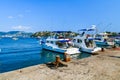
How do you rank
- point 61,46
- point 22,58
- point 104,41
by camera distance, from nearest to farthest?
point 22,58
point 61,46
point 104,41

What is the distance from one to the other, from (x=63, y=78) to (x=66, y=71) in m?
2.35

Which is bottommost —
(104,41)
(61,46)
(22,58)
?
(22,58)

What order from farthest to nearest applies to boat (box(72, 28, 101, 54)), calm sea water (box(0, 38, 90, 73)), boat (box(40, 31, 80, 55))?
boat (box(72, 28, 101, 54)), boat (box(40, 31, 80, 55)), calm sea water (box(0, 38, 90, 73))

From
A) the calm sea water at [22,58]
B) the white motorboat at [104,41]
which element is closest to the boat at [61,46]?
the calm sea water at [22,58]

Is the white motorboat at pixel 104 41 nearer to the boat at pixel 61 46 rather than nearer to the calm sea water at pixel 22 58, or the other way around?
the boat at pixel 61 46

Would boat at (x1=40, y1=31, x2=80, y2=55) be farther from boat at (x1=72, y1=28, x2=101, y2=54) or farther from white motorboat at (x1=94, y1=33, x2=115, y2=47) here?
white motorboat at (x1=94, y1=33, x2=115, y2=47)

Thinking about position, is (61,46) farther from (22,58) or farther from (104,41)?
(104,41)

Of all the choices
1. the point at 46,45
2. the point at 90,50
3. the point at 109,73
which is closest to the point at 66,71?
the point at 109,73

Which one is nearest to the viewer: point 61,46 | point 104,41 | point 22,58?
point 22,58

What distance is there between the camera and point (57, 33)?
4688 centimetres

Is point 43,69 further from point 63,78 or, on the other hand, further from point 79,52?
point 79,52

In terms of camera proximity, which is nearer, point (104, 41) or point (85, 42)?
point (85, 42)

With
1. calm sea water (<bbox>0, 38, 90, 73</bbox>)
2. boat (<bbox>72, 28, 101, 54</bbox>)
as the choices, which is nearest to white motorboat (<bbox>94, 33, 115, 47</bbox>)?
boat (<bbox>72, 28, 101, 54</bbox>)

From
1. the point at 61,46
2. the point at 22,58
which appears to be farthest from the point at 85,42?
the point at 22,58
